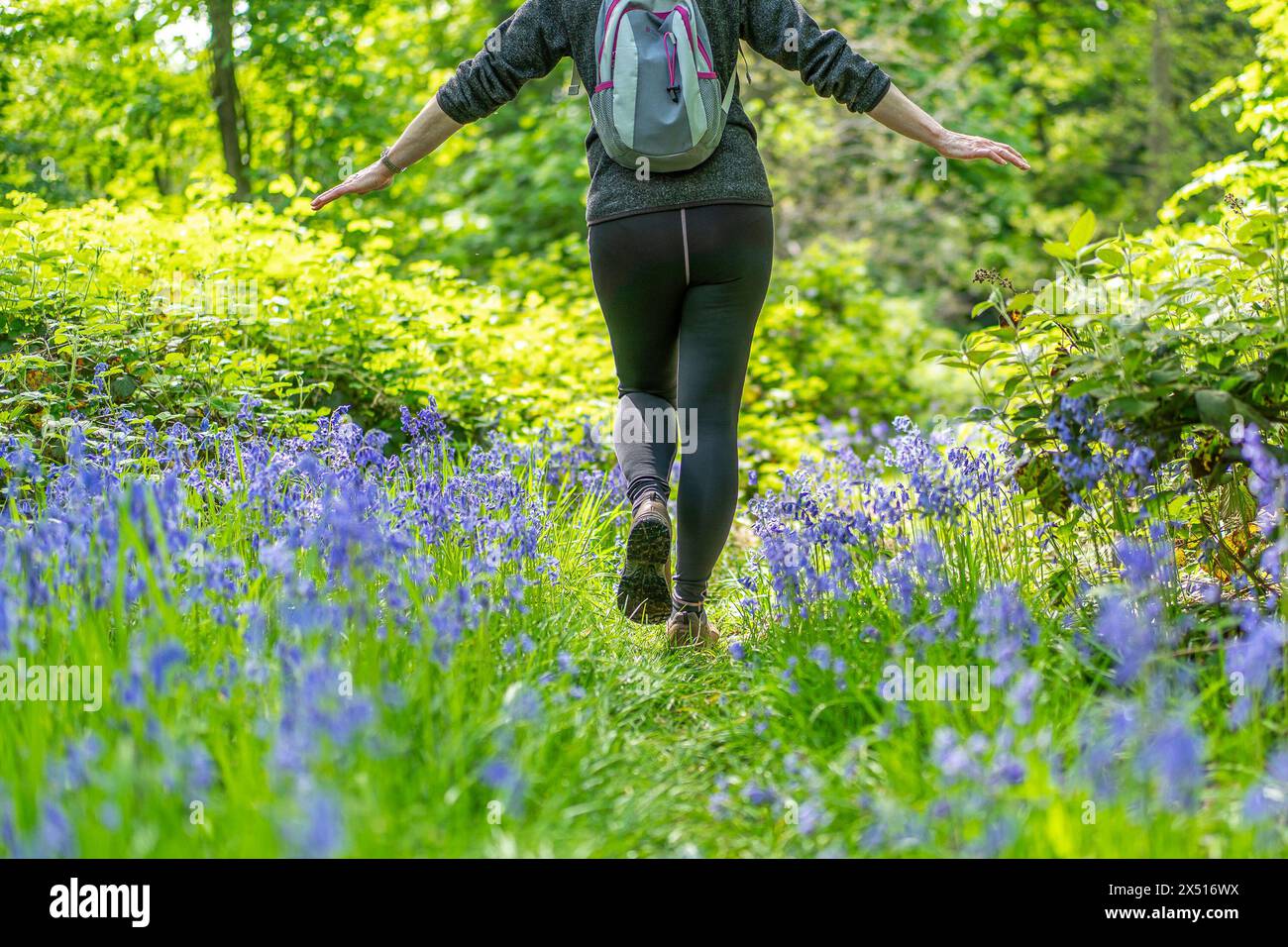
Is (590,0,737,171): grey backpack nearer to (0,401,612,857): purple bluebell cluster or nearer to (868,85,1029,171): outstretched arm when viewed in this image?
(868,85,1029,171): outstretched arm

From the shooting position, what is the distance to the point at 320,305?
530 centimetres

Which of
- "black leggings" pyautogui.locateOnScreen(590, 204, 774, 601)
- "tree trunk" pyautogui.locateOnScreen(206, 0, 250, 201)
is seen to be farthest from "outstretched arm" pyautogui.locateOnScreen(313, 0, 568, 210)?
"tree trunk" pyautogui.locateOnScreen(206, 0, 250, 201)

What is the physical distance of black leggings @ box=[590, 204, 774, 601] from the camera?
297 cm

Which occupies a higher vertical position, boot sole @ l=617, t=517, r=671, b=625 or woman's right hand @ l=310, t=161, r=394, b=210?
woman's right hand @ l=310, t=161, r=394, b=210

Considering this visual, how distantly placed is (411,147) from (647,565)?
146 cm

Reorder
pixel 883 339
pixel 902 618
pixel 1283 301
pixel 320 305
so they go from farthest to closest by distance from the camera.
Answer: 1. pixel 883 339
2. pixel 320 305
3. pixel 1283 301
4. pixel 902 618

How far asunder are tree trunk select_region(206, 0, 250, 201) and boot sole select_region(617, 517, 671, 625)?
6.22 m

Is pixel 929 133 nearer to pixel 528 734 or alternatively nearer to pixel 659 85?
pixel 659 85

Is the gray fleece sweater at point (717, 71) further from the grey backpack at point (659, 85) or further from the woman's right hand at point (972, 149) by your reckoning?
the woman's right hand at point (972, 149)

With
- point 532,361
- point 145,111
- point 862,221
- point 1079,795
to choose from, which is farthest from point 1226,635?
point 862,221

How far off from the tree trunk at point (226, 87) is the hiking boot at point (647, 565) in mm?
6210

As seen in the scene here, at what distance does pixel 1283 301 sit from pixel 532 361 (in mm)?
3858

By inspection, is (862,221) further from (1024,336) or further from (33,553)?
(33,553)

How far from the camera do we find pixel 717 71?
303 cm
